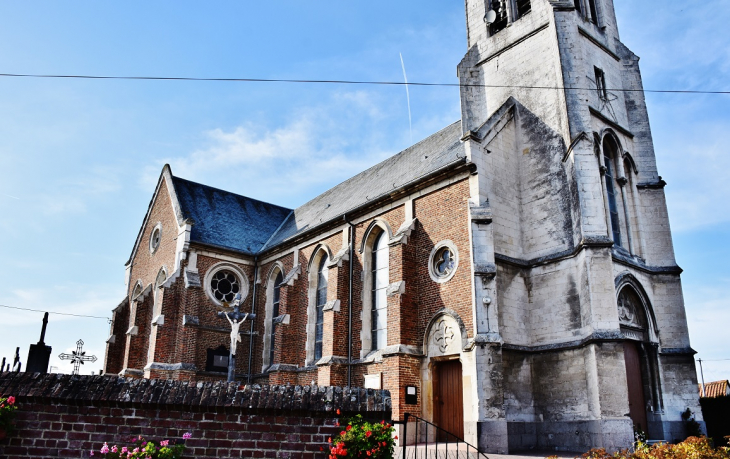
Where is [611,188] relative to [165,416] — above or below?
above

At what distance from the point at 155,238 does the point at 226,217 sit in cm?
370

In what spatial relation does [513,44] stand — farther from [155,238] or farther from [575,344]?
[155,238]

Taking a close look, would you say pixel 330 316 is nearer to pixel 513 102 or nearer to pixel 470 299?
pixel 470 299

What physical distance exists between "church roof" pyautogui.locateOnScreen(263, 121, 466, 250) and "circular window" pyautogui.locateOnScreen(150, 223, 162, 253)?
5347mm

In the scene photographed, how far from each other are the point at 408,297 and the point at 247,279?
1124cm

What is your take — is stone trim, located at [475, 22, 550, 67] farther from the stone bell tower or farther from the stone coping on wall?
the stone coping on wall

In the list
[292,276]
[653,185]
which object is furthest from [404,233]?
[653,185]

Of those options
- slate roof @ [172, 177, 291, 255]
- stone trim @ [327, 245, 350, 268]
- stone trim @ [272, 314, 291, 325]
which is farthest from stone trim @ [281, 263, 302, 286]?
slate roof @ [172, 177, 291, 255]

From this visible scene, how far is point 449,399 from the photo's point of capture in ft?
55.1

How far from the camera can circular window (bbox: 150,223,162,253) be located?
93.2 ft

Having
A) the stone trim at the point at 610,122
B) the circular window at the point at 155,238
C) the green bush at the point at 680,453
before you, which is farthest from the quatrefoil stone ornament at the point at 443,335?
the circular window at the point at 155,238

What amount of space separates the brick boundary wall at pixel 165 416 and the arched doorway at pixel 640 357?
12.6 meters

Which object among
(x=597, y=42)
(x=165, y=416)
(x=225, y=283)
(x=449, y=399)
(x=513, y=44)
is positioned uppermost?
(x=513, y=44)

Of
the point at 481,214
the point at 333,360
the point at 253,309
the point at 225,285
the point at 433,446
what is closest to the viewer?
the point at 433,446
